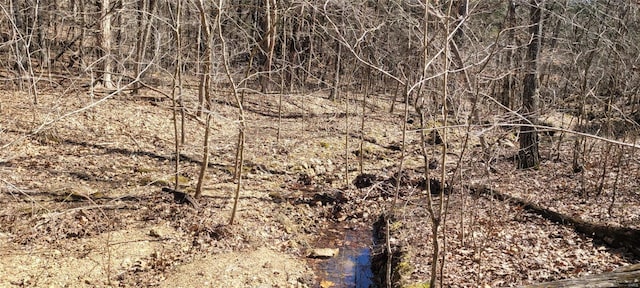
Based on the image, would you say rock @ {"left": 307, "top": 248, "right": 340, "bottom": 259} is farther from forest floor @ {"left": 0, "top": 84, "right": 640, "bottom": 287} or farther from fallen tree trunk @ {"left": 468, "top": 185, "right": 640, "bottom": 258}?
fallen tree trunk @ {"left": 468, "top": 185, "right": 640, "bottom": 258}

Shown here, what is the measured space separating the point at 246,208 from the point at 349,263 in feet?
7.72

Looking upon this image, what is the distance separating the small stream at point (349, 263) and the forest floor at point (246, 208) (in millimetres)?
112

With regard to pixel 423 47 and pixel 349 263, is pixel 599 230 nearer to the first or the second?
pixel 349 263

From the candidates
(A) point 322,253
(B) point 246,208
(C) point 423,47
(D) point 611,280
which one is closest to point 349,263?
(A) point 322,253

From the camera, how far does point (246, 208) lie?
30.1ft

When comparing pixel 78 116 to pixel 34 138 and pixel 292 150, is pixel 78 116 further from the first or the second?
pixel 292 150

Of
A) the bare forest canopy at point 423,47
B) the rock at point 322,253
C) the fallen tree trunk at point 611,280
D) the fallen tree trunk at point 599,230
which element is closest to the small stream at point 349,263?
the rock at point 322,253

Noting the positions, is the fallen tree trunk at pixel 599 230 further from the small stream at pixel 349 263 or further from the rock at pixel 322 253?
the rock at pixel 322 253

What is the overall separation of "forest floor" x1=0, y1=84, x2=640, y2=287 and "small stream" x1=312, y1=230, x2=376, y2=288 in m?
0.11

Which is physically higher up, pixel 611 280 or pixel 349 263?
pixel 611 280

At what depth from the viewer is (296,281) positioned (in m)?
7.19

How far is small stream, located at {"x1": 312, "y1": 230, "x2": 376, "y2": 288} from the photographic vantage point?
295 inches

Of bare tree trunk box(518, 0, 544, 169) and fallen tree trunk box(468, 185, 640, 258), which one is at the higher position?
bare tree trunk box(518, 0, 544, 169)

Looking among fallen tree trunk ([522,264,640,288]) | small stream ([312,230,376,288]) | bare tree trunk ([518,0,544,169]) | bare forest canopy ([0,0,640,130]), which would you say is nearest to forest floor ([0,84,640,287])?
Answer: small stream ([312,230,376,288])
